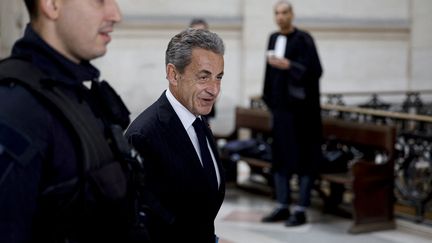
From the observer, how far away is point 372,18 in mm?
13430

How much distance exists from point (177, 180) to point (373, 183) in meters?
4.72

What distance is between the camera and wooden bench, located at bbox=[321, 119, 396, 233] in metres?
7.18

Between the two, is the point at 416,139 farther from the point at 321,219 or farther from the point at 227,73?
the point at 227,73

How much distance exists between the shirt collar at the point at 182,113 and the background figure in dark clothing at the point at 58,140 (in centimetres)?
123

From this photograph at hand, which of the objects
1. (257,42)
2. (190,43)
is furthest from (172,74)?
(257,42)

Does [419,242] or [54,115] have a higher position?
[54,115]

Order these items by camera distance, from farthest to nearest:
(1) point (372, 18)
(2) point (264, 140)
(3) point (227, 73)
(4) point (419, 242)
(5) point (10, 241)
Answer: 1. (1) point (372, 18)
2. (3) point (227, 73)
3. (2) point (264, 140)
4. (4) point (419, 242)
5. (5) point (10, 241)

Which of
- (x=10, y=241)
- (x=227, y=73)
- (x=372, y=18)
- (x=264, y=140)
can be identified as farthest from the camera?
(x=372, y=18)

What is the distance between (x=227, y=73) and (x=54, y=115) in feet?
35.8

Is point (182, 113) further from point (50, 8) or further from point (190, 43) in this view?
point (50, 8)

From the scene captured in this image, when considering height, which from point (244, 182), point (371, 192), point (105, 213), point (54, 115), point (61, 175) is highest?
point (54, 115)

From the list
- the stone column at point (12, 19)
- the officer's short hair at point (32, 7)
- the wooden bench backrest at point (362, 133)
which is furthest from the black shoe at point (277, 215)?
the officer's short hair at point (32, 7)

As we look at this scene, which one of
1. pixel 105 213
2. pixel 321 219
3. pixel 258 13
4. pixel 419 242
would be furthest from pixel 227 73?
pixel 105 213

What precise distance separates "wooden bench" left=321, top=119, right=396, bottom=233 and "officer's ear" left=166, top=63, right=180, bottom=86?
4.21 meters
